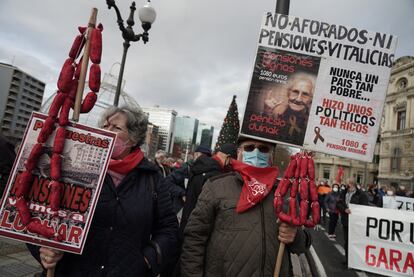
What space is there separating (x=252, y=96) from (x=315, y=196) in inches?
41.8

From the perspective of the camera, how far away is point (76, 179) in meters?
1.88

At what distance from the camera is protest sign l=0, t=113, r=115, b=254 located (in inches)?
69.9

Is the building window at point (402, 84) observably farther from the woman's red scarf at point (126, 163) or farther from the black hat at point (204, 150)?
the woman's red scarf at point (126, 163)

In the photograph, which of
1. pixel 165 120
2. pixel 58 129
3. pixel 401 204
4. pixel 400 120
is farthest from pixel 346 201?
pixel 165 120

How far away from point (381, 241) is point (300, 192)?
2630mm

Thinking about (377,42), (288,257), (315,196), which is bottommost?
(288,257)

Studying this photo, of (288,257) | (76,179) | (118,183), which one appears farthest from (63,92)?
(288,257)

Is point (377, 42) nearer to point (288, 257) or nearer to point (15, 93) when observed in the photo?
point (288, 257)

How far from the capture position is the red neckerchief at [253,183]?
2.29 metres

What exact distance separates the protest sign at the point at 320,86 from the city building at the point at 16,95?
148698 millimetres

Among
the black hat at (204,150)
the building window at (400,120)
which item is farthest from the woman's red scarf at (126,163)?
the building window at (400,120)

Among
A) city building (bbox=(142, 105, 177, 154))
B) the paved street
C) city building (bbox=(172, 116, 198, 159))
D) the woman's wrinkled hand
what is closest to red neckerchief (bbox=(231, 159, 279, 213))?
the woman's wrinkled hand

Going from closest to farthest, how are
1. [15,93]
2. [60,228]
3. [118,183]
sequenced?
[60,228], [118,183], [15,93]

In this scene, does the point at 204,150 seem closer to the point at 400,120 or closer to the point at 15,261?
the point at 15,261
